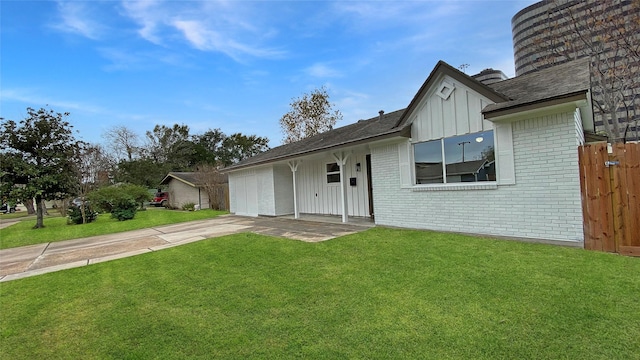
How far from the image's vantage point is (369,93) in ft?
73.4

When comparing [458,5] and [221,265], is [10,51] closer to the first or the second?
[221,265]

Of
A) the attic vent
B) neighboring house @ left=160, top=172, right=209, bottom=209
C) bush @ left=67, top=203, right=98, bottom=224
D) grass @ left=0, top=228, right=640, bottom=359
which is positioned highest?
the attic vent

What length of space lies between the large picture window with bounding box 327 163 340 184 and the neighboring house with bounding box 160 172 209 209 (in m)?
16.3

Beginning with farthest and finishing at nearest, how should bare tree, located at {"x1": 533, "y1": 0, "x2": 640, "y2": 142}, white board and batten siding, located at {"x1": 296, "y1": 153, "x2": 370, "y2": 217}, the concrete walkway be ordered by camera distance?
bare tree, located at {"x1": 533, "y1": 0, "x2": 640, "y2": 142} → white board and batten siding, located at {"x1": 296, "y1": 153, "x2": 370, "y2": 217} → the concrete walkway

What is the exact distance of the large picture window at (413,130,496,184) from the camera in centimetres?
680

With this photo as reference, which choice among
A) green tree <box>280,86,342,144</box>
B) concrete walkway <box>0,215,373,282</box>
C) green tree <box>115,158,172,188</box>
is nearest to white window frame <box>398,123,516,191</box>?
concrete walkway <box>0,215,373,282</box>

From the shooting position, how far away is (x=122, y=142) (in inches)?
1554

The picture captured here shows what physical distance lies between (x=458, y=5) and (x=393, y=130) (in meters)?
6.63

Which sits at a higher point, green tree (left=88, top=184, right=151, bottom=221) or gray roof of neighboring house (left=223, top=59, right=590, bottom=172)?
gray roof of neighboring house (left=223, top=59, right=590, bottom=172)

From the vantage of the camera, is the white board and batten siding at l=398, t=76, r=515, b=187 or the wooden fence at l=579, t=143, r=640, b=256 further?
the white board and batten siding at l=398, t=76, r=515, b=187

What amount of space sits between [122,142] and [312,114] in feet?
90.3

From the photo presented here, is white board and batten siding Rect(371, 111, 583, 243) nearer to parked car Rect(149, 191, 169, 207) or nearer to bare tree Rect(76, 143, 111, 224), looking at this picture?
bare tree Rect(76, 143, 111, 224)

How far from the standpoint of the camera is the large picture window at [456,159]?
268 inches

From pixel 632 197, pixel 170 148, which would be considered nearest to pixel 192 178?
pixel 170 148
